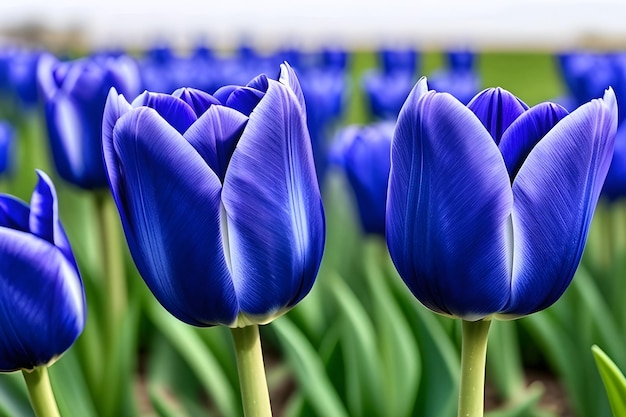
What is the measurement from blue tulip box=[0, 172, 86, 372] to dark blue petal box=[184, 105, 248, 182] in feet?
0.37

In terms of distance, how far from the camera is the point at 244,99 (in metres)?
0.47

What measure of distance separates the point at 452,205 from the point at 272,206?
0.10 metres

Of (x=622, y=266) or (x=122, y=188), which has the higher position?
(x=122, y=188)

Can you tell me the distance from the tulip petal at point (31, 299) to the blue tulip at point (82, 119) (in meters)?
0.57

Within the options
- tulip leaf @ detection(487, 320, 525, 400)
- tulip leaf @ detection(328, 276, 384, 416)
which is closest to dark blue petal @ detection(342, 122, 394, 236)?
tulip leaf @ detection(328, 276, 384, 416)

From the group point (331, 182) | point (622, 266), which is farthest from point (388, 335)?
point (331, 182)

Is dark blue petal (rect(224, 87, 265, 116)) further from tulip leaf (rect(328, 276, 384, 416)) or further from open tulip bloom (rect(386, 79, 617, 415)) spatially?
tulip leaf (rect(328, 276, 384, 416))

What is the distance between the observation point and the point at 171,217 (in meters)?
0.43

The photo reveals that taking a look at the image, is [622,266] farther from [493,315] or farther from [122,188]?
[122,188]

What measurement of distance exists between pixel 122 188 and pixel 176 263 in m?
0.06

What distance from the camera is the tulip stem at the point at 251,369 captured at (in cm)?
48

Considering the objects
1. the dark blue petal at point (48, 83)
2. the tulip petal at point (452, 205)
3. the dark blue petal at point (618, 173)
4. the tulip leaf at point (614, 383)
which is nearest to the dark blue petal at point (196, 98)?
the tulip petal at point (452, 205)

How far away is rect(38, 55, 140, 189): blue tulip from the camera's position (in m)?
1.03

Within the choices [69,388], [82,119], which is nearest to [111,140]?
[69,388]
